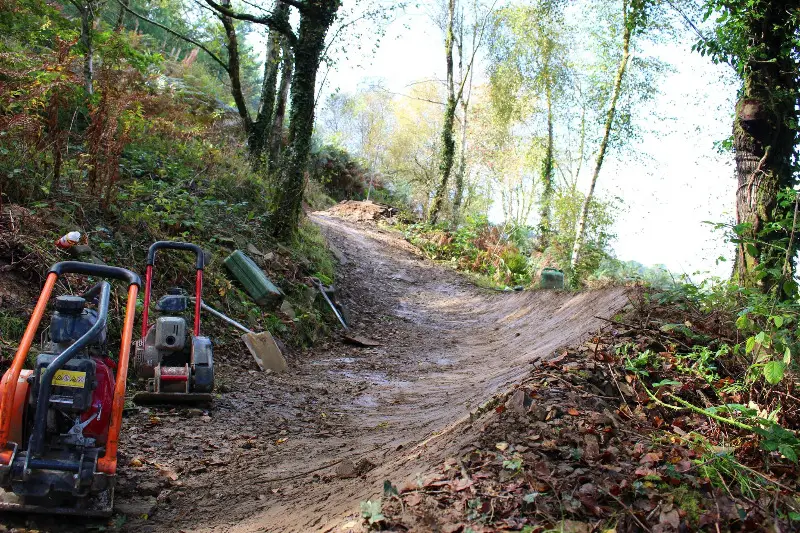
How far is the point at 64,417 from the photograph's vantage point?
336 centimetres

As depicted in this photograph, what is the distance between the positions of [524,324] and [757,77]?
5.63 metres

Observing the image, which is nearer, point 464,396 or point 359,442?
point 359,442

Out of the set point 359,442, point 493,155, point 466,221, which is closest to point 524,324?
point 359,442

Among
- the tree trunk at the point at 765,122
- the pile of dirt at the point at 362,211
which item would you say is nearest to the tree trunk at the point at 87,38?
the tree trunk at the point at 765,122

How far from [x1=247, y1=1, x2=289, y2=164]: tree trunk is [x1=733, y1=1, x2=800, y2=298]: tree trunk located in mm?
9849

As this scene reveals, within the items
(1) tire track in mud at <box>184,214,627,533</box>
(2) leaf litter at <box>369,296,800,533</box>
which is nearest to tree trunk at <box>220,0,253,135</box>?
(1) tire track in mud at <box>184,214,627,533</box>

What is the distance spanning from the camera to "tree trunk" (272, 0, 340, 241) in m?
11.6

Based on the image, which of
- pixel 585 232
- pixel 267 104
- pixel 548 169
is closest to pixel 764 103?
pixel 267 104

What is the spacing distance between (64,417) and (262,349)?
4.56 meters

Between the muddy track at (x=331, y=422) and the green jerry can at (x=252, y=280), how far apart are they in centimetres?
108

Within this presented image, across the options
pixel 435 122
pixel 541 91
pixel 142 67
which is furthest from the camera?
pixel 435 122

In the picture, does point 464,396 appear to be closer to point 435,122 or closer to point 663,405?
point 663,405

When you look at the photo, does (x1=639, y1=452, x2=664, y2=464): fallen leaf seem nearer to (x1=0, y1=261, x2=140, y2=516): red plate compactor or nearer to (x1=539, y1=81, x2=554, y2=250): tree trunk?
(x1=0, y1=261, x2=140, y2=516): red plate compactor

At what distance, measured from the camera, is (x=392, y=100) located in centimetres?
4688
